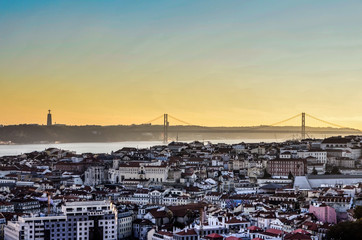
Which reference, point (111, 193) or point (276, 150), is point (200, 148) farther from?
point (111, 193)

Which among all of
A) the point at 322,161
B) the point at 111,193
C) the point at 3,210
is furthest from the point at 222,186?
the point at 3,210

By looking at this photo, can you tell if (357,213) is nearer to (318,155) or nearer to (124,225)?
(124,225)

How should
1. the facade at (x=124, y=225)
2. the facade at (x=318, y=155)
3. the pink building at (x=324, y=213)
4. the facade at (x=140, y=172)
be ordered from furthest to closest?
the facade at (x=318, y=155) → the facade at (x=140, y=172) → the facade at (x=124, y=225) → the pink building at (x=324, y=213)

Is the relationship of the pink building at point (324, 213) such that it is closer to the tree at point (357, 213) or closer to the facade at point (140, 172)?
the tree at point (357, 213)

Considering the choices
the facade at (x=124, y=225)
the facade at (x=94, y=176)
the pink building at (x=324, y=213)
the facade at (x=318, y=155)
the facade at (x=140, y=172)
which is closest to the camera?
the pink building at (x=324, y=213)

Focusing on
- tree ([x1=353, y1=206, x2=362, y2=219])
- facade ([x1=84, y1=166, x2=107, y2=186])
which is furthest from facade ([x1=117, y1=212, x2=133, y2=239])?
facade ([x1=84, y1=166, x2=107, y2=186])

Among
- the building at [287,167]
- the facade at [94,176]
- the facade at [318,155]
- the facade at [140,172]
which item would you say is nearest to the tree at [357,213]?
the building at [287,167]

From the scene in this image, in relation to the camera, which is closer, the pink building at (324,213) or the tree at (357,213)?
the tree at (357,213)
